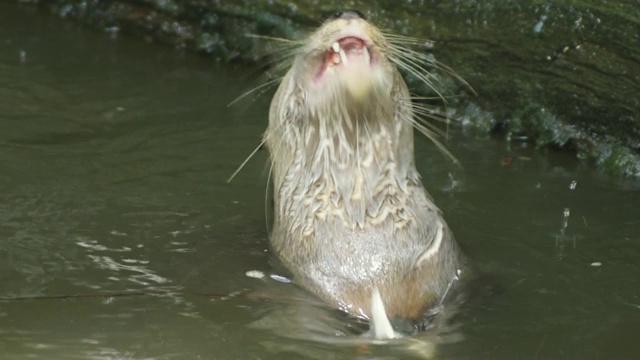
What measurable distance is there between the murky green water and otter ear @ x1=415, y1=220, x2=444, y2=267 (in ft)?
0.75

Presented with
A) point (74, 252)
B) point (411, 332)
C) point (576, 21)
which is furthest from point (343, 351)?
point (576, 21)

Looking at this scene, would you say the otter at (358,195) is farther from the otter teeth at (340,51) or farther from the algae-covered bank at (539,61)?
the algae-covered bank at (539,61)

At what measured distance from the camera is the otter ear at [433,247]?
4.29m

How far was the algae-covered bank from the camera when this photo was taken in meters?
5.91

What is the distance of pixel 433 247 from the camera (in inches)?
171

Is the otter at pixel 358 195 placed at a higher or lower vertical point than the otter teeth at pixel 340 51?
Result: lower

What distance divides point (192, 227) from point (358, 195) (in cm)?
113

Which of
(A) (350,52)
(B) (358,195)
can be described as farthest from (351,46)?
(B) (358,195)

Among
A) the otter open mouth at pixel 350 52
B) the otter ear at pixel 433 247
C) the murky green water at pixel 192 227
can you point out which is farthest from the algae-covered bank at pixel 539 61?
the otter open mouth at pixel 350 52

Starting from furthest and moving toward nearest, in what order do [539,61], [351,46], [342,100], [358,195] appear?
[539,61], [358,195], [342,100], [351,46]

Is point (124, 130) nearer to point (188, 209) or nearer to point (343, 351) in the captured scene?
point (188, 209)

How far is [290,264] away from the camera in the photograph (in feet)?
14.5

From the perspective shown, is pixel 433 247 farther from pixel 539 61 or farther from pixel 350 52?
pixel 539 61

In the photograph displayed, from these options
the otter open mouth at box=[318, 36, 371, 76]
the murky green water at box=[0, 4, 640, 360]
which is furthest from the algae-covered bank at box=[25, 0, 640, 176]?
the otter open mouth at box=[318, 36, 371, 76]
